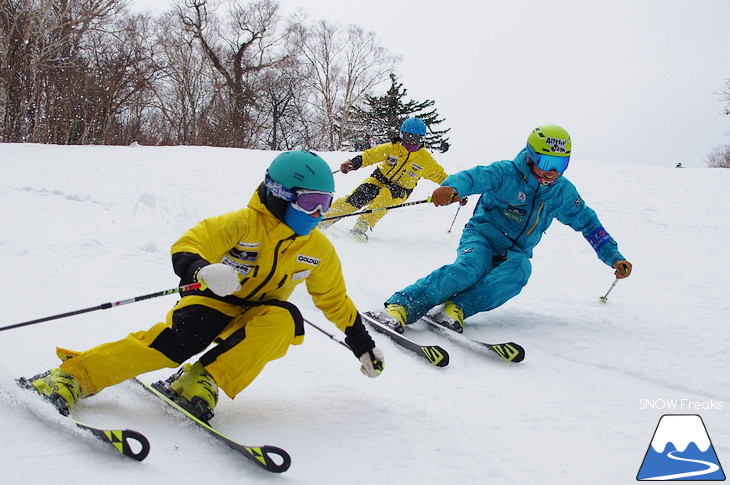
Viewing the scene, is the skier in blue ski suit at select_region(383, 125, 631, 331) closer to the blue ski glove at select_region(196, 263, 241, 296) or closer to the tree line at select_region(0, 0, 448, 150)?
the blue ski glove at select_region(196, 263, 241, 296)

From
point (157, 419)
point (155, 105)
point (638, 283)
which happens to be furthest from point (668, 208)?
point (155, 105)

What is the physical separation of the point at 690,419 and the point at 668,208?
6164 millimetres

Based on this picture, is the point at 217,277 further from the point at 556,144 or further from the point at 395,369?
the point at 556,144

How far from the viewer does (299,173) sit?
2.46 metres

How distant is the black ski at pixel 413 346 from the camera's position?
339 cm

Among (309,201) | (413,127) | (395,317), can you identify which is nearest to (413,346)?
(395,317)

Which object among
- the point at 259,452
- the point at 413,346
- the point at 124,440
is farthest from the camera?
the point at 413,346

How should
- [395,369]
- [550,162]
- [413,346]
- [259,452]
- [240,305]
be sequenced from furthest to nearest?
[550,162] < [413,346] < [395,369] < [240,305] < [259,452]

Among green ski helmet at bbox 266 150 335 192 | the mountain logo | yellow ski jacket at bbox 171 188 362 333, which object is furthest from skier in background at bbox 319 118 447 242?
the mountain logo

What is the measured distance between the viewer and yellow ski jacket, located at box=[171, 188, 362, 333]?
7.89 ft

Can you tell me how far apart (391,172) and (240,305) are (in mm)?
5017

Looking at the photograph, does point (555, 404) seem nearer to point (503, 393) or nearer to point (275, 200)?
point (503, 393)

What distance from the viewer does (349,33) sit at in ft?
92.8

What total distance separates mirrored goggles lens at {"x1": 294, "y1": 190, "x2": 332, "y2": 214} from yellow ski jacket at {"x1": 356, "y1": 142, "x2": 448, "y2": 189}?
4880mm
